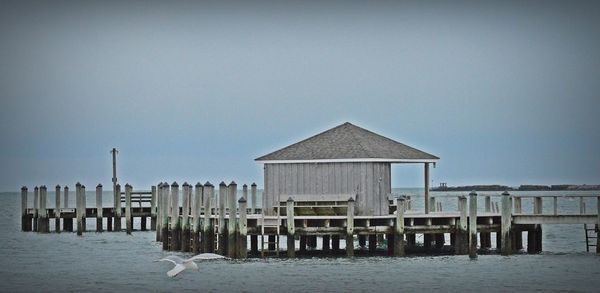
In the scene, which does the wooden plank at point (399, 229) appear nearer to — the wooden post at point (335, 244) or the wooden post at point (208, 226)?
the wooden post at point (335, 244)

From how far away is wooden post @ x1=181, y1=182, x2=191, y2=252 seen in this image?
153 feet

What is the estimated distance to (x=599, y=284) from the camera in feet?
126

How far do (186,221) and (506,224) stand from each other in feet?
42.1

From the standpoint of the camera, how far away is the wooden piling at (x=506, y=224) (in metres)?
43.0

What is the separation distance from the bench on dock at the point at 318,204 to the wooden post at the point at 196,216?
9.89 feet

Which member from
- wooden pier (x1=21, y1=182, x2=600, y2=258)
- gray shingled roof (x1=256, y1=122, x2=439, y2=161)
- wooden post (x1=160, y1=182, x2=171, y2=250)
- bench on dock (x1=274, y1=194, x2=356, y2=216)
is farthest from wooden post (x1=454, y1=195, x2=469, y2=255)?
wooden post (x1=160, y1=182, x2=171, y2=250)

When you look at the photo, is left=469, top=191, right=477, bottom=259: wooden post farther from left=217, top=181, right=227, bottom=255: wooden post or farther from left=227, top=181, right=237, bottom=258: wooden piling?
left=217, top=181, right=227, bottom=255: wooden post

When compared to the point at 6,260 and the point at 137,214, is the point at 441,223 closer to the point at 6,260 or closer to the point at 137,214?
the point at 6,260

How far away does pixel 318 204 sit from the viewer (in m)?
44.4

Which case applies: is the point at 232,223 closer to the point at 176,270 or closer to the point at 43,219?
the point at 176,270

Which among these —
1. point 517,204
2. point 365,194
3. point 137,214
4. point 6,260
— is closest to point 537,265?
point 517,204

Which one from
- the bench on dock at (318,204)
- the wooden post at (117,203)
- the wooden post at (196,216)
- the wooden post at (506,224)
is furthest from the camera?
the wooden post at (117,203)

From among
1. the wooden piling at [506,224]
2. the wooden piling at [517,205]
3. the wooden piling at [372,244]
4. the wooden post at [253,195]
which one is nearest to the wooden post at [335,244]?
the wooden piling at [372,244]

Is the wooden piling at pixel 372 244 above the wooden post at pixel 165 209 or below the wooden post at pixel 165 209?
below
